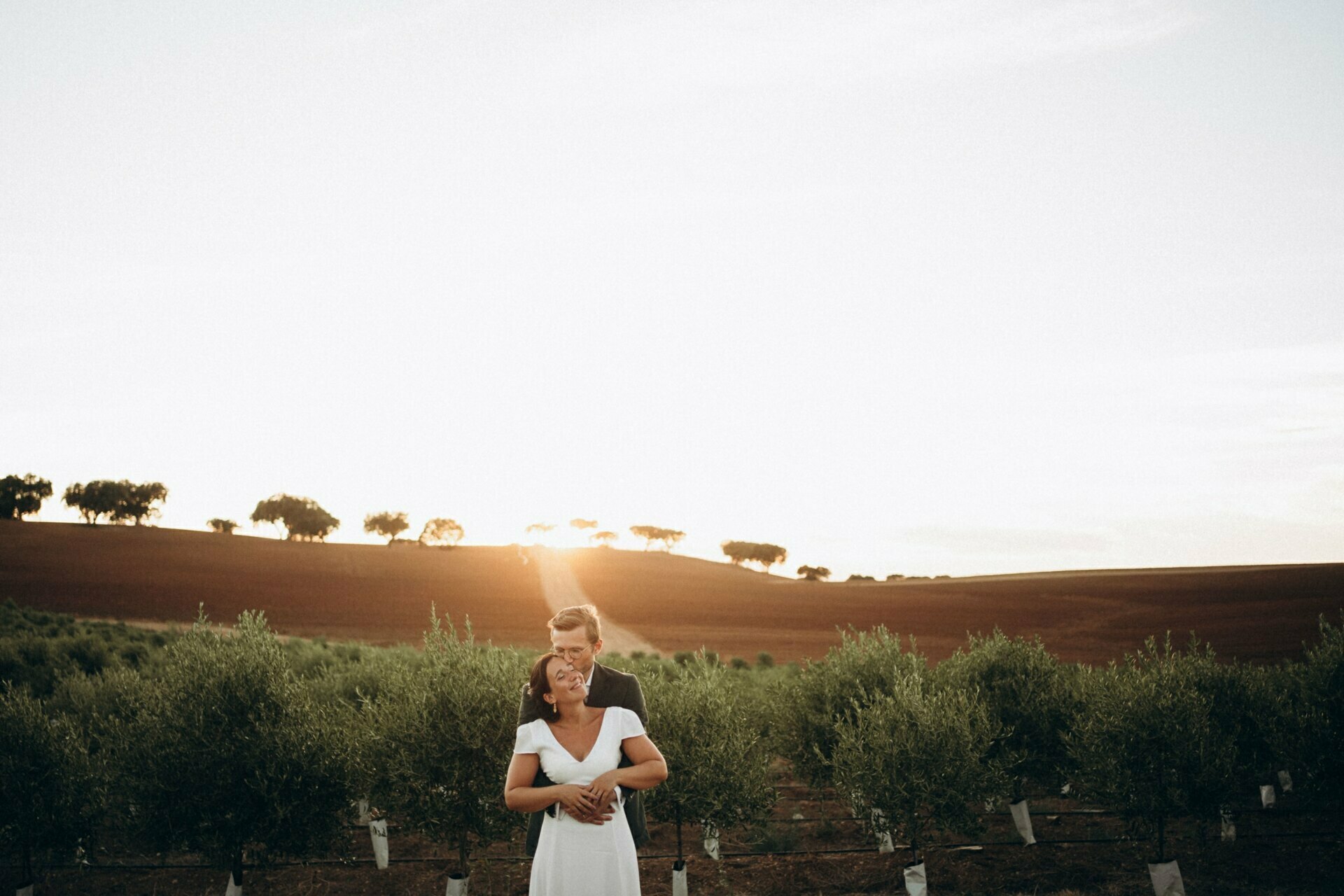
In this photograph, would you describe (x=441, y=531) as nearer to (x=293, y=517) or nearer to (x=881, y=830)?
(x=293, y=517)

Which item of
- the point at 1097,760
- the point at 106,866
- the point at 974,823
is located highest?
the point at 1097,760

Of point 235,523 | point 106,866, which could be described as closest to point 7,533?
point 235,523

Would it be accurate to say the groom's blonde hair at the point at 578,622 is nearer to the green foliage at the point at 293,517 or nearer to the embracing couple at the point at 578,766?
the embracing couple at the point at 578,766

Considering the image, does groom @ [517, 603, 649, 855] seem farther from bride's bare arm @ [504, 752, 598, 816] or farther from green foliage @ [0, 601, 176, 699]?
green foliage @ [0, 601, 176, 699]

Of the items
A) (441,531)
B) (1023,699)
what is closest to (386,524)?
(441,531)

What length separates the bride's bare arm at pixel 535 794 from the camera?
506 centimetres

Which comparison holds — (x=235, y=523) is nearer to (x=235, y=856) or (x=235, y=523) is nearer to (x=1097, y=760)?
(x=235, y=856)

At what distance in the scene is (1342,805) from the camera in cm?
2088

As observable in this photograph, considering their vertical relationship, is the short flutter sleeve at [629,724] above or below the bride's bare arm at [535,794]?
above

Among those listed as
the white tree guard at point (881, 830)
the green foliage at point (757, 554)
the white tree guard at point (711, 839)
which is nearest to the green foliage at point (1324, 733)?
the white tree guard at point (881, 830)

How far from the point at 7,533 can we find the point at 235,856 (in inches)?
3470

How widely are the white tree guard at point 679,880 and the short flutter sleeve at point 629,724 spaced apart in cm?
1288

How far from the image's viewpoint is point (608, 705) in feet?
18.3

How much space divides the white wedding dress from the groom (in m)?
0.12
